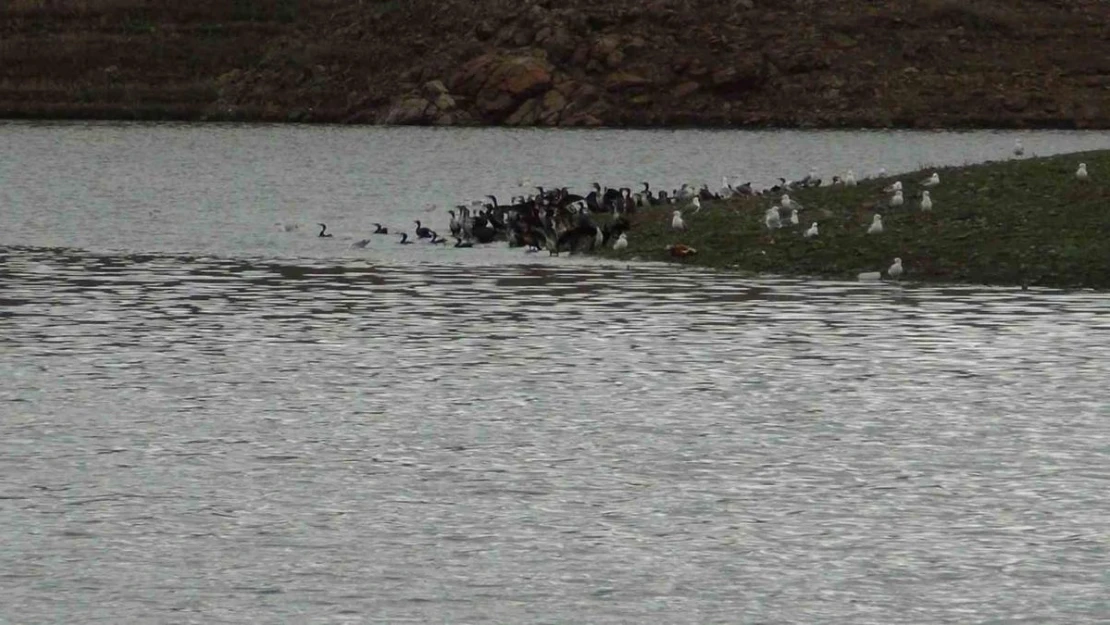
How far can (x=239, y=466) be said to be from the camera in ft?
44.1

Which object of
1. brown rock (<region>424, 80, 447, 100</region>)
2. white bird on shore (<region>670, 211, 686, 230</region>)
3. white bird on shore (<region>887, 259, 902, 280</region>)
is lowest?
white bird on shore (<region>887, 259, 902, 280</region>)

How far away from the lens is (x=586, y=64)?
304 feet

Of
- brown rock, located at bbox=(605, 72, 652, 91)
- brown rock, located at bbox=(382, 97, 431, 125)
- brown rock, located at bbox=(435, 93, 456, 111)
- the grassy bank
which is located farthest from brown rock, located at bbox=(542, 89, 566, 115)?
the grassy bank

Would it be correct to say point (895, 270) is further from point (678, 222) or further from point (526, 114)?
point (526, 114)

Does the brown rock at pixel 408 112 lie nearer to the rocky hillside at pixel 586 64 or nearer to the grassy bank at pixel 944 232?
the rocky hillside at pixel 586 64

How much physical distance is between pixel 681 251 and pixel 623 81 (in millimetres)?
62800

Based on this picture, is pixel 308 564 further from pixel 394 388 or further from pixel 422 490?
pixel 394 388

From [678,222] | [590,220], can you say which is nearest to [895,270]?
[678,222]

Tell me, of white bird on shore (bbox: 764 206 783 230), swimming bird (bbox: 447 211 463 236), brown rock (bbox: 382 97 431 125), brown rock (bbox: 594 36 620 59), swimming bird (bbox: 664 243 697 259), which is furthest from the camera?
brown rock (bbox: 594 36 620 59)

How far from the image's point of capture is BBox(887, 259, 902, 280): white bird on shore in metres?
26.2

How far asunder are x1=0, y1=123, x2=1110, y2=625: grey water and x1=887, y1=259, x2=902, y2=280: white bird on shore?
1.04m

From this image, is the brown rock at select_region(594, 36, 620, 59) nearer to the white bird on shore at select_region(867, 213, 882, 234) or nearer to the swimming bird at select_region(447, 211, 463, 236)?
the swimming bird at select_region(447, 211, 463, 236)

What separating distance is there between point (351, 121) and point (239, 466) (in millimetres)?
82144

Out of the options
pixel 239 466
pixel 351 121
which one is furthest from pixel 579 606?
pixel 351 121
